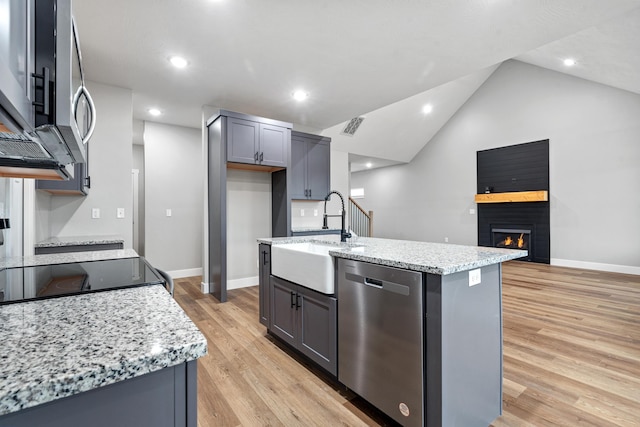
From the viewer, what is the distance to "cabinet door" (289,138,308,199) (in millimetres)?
4711

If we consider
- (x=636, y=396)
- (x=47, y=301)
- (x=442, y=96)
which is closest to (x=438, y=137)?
(x=442, y=96)

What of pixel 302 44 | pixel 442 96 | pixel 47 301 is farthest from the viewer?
pixel 442 96

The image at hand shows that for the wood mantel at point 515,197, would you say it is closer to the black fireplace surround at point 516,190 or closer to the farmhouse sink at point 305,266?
the black fireplace surround at point 516,190

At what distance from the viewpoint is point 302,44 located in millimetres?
2783

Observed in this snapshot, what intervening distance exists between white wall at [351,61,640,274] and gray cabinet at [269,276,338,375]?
616 cm

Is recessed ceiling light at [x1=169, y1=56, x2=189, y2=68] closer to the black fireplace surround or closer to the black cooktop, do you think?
the black cooktop

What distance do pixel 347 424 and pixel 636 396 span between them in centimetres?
179

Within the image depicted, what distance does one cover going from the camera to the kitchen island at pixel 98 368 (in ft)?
1.58

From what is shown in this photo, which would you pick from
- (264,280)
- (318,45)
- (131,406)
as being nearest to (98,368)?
(131,406)

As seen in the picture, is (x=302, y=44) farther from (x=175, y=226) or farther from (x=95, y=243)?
(x=175, y=226)

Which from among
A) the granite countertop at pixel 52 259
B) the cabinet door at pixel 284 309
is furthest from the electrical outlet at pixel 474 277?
the granite countertop at pixel 52 259

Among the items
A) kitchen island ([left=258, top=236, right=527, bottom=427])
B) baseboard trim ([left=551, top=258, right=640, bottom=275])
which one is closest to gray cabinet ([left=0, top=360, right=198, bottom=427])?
kitchen island ([left=258, top=236, right=527, bottom=427])

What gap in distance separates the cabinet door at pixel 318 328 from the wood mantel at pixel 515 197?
604cm

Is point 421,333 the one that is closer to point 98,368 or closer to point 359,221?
point 98,368
